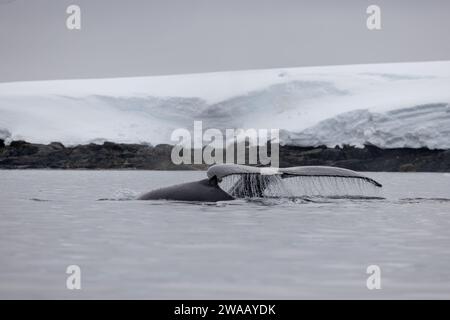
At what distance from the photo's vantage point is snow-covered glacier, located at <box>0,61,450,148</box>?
34500 millimetres

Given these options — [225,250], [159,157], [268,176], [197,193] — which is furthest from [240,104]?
[225,250]

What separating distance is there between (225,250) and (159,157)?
103ft

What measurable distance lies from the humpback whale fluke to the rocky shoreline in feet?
68.5

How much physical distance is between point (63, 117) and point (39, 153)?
3.74 meters

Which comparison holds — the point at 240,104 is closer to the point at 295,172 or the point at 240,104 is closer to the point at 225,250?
the point at 295,172

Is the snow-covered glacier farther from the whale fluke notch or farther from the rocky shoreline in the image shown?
the whale fluke notch

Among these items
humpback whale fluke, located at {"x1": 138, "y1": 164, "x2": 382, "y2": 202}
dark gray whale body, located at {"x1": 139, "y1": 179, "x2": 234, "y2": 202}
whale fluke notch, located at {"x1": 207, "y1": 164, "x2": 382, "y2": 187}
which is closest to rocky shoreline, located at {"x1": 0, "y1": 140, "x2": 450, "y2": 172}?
humpback whale fluke, located at {"x1": 138, "y1": 164, "x2": 382, "y2": 202}

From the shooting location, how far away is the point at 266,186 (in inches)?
546

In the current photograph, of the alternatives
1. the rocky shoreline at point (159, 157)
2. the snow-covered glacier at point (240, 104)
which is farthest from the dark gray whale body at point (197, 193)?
the rocky shoreline at point (159, 157)

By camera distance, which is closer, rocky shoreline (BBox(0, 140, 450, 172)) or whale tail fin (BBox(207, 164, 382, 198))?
whale tail fin (BBox(207, 164, 382, 198))

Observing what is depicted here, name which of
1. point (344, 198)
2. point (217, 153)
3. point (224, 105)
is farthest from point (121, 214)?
point (224, 105)

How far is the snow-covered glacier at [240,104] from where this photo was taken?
113ft

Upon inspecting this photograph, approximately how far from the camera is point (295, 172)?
1204cm
